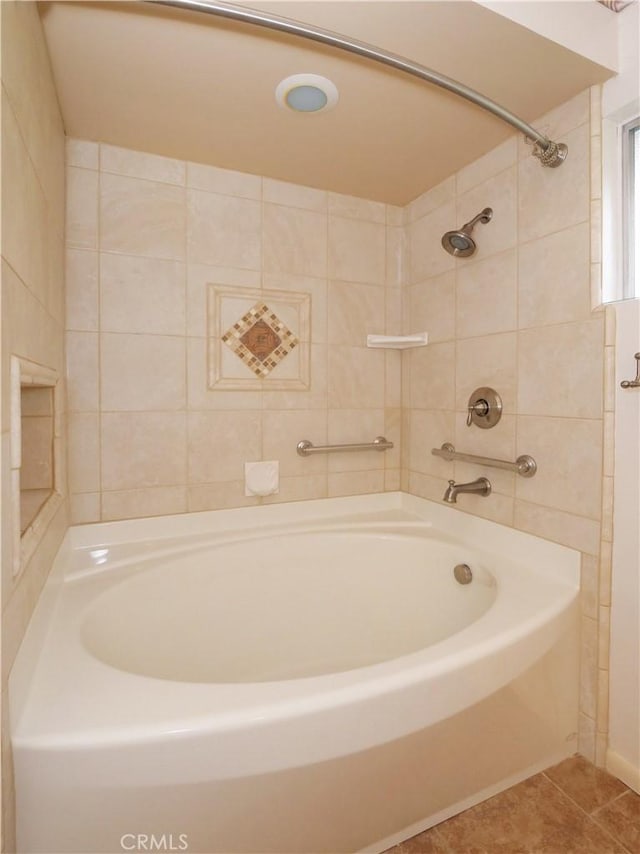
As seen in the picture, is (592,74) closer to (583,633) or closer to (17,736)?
(583,633)

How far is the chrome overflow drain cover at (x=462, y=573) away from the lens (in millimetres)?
1495

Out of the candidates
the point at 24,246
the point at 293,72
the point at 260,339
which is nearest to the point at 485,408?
the point at 260,339

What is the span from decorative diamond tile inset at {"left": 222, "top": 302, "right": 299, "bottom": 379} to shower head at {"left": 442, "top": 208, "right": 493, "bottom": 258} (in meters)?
0.72

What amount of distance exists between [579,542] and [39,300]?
5.35 ft

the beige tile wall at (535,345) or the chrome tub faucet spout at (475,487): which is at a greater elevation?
the beige tile wall at (535,345)

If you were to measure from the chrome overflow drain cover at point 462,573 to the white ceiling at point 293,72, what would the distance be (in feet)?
5.04

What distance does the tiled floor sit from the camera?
103cm

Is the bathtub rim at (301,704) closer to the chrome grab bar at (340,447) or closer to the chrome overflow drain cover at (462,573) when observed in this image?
the chrome overflow drain cover at (462,573)

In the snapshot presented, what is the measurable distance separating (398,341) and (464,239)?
1.70ft

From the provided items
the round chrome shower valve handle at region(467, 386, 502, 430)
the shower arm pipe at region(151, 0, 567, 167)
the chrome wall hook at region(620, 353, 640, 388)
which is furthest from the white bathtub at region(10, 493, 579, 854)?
the shower arm pipe at region(151, 0, 567, 167)

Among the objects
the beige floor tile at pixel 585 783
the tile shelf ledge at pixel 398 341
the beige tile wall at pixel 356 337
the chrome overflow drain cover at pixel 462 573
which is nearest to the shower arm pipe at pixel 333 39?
the beige tile wall at pixel 356 337

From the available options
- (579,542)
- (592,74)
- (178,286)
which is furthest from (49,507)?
(592,74)

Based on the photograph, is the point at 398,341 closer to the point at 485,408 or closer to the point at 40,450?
the point at 485,408

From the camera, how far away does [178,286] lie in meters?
1.66
